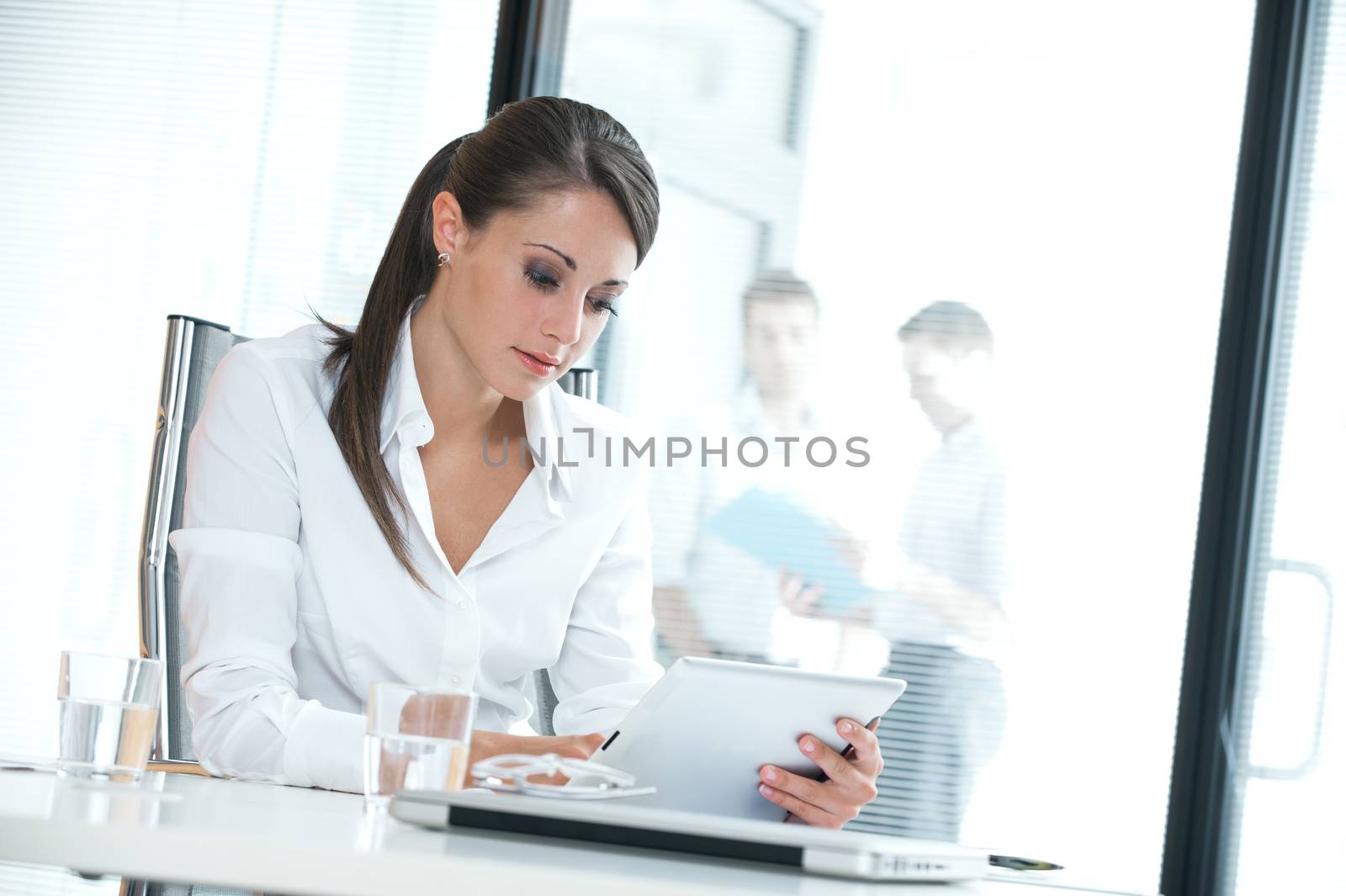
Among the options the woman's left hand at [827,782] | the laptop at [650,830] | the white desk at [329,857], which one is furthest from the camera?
the woman's left hand at [827,782]

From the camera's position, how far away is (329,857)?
525mm

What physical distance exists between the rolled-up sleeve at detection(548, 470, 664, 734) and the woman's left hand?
49cm

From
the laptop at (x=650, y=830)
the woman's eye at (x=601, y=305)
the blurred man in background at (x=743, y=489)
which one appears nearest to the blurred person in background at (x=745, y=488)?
the blurred man in background at (x=743, y=489)

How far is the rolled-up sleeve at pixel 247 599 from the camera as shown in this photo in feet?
3.75

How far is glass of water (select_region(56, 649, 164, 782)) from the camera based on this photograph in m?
0.85

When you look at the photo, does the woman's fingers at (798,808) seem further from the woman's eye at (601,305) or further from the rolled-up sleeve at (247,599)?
the woman's eye at (601,305)

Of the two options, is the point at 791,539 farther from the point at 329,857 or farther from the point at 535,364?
the point at 329,857

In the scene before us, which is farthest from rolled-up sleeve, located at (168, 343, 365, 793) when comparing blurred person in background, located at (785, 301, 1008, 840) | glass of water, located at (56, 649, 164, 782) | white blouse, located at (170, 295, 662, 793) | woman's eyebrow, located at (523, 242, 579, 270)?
Result: blurred person in background, located at (785, 301, 1008, 840)

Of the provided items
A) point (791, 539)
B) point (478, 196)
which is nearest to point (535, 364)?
point (478, 196)

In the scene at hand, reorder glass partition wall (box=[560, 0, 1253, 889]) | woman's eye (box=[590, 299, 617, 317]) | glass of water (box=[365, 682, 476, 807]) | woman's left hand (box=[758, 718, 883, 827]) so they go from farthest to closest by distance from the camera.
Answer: glass partition wall (box=[560, 0, 1253, 889])
woman's eye (box=[590, 299, 617, 317])
woman's left hand (box=[758, 718, 883, 827])
glass of water (box=[365, 682, 476, 807])

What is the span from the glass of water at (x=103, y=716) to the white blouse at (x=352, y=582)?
0.27 meters

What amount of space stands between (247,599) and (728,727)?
585 millimetres

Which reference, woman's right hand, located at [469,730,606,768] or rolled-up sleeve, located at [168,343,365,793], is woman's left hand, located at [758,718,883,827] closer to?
woman's right hand, located at [469,730,606,768]

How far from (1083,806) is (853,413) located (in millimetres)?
875
